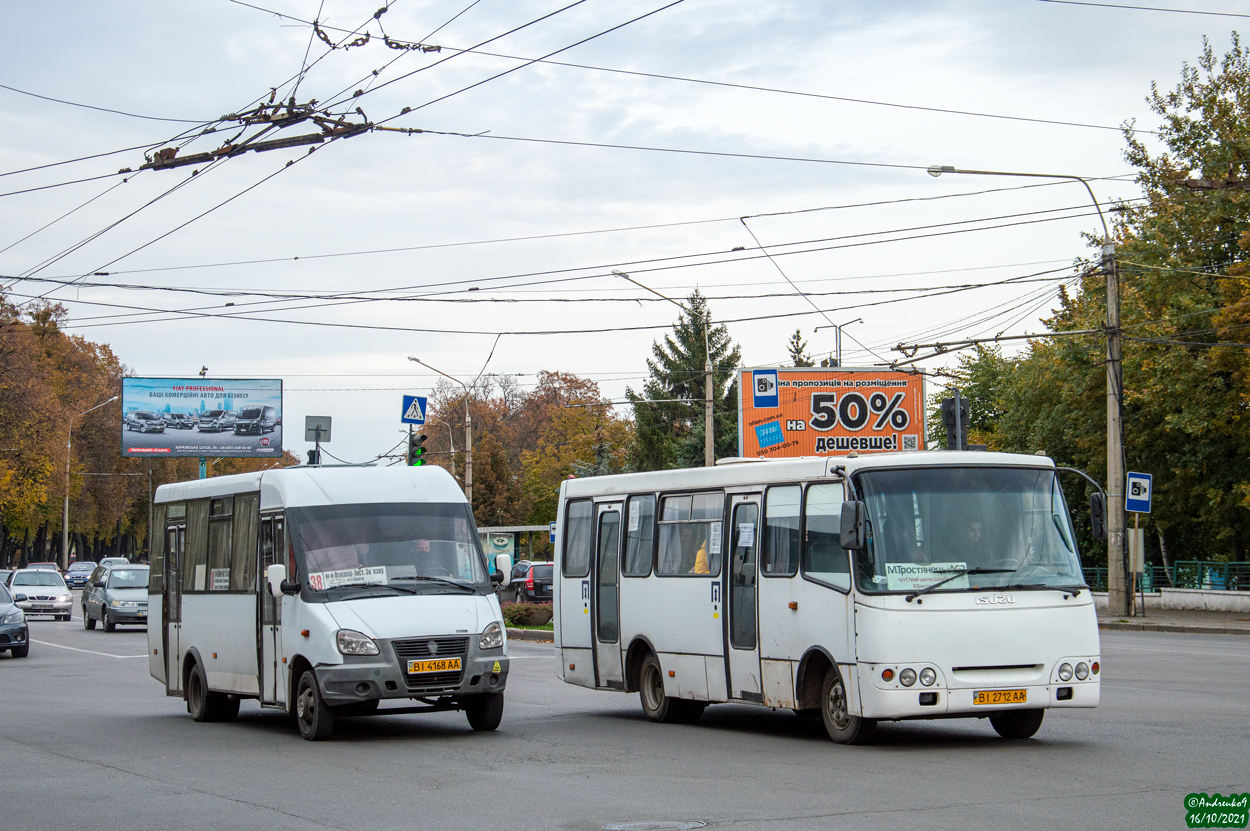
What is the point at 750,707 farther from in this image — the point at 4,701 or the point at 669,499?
the point at 4,701

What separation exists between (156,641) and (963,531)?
10013 mm

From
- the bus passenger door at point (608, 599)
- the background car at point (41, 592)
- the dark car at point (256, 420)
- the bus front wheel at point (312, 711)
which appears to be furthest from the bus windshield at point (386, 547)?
the dark car at point (256, 420)

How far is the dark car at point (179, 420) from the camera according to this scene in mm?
56562

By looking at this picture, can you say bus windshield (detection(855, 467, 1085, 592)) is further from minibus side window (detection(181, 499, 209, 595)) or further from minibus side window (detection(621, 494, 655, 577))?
minibus side window (detection(181, 499, 209, 595))

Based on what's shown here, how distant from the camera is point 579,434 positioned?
3642 inches

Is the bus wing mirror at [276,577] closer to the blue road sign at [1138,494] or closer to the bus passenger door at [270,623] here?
the bus passenger door at [270,623]

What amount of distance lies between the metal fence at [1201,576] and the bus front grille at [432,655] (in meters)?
29.6

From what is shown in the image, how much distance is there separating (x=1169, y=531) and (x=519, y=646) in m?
32.9

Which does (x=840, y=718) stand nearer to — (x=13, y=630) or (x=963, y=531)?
(x=963, y=531)

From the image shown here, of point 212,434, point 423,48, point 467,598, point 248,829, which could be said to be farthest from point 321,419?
point 212,434

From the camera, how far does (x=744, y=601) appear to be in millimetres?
13898

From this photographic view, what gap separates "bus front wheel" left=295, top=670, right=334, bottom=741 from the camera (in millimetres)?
13312

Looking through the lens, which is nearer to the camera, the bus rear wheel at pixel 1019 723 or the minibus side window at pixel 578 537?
the bus rear wheel at pixel 1019 723

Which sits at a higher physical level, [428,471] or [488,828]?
[428,471]
